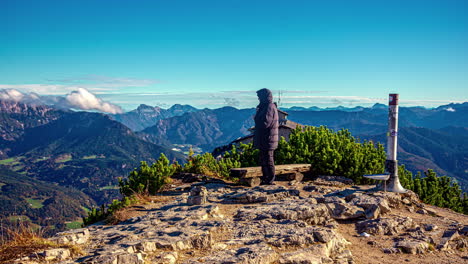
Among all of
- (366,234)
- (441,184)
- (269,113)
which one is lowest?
(441,184)

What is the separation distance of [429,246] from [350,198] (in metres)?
3.17

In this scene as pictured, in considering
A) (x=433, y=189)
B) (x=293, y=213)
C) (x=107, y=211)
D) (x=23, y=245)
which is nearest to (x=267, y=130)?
(x=293, y=213)

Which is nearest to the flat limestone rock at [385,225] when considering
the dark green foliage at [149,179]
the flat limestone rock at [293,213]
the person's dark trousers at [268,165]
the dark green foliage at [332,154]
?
the flat limestone rock at [293,213]

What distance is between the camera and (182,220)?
28.2 feet

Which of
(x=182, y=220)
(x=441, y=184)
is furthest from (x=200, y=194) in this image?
(x=441, y=184)

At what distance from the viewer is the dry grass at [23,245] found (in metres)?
5.93

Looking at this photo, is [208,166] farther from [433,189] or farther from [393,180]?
[433,189]

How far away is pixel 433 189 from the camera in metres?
18.2

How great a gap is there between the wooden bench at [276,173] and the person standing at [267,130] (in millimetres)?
486

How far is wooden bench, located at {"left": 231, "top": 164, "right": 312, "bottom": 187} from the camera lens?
13.1 m

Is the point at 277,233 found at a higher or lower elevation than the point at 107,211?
higher

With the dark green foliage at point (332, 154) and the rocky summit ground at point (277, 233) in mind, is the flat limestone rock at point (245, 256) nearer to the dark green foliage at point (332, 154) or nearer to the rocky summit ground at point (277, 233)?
the rocky summit ground at point (277, 233)

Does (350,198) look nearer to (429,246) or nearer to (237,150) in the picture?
(429,246)

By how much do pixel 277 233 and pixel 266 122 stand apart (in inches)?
244
